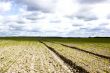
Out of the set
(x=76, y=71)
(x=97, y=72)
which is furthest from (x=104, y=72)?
(x=76, y=71)

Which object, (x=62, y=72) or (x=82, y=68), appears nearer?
(x=62, y=72)

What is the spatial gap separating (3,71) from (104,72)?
933cm

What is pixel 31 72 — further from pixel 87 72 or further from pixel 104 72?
pixel 104 72

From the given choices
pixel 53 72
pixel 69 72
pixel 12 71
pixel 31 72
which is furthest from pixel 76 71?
pixel 12 71

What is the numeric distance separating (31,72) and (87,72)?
512cm

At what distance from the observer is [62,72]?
2198 cm

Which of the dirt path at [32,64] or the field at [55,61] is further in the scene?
the field at [55,61]

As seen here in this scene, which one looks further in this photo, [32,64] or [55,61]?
[55,61]

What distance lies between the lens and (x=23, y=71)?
74.5 ft

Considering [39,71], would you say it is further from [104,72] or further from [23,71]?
[104,72]

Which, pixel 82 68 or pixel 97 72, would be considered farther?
pixel 82 68

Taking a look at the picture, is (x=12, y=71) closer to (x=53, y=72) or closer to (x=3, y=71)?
(x=3, y=71)

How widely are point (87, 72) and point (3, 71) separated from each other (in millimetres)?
7820

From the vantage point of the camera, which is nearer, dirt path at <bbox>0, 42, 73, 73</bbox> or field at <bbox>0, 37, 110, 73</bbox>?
dirt path at <bbox>0, 42, 73, 73</bbox>
